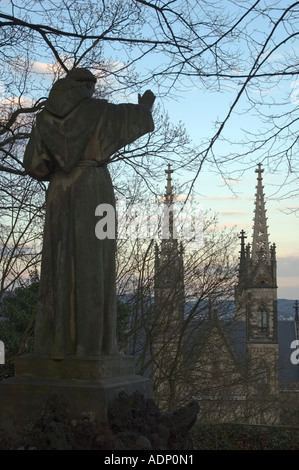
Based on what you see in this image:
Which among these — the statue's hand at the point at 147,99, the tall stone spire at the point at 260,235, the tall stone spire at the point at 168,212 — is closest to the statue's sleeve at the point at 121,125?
the statue's hand at the point at 147,99

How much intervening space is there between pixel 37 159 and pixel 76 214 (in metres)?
0.59

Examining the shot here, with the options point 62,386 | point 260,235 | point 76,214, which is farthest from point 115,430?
point 260,235

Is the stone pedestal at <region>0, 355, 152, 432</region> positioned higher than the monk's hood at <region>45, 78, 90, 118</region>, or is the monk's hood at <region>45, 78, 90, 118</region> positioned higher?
the monk's hood at <region>45, 78, 90, 118</region>

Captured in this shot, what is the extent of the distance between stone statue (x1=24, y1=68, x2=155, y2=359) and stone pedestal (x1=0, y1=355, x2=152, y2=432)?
0.10 m

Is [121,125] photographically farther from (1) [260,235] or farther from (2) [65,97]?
(1) [260,235]

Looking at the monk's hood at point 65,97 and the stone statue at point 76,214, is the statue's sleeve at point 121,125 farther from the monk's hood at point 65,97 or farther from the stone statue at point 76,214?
the monk's hood at point 65,97

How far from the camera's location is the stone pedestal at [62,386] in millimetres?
4512

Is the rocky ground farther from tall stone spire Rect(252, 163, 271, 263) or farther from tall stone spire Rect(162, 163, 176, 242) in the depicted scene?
tall stone spire Rect(252, 163, 271, 263)

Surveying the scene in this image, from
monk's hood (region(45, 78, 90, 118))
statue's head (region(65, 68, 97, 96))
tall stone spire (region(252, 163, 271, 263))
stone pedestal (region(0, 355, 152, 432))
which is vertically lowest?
stone pedestal (region(0, 355, 152, 432))

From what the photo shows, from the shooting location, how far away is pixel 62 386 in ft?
15.1

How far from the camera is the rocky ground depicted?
4.18 m

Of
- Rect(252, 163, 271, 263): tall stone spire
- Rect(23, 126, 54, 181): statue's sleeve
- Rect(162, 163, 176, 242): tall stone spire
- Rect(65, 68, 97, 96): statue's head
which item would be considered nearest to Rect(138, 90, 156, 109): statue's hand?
Rect(65, 68, 97, 96): statue's head

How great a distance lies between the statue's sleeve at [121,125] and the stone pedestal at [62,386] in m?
1.70
